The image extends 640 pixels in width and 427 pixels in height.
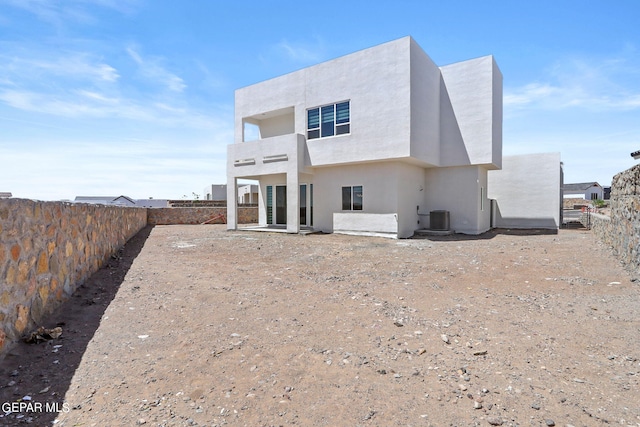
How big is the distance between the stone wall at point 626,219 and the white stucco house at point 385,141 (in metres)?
6.34

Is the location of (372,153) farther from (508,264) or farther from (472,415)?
(472,415)

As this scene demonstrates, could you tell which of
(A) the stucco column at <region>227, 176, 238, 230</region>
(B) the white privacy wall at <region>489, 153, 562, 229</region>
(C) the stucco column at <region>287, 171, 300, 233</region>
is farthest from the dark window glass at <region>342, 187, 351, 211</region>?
(B) the white privacy wall at <region>489, 153, 562, 229</region>

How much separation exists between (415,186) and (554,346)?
1282 centimetres

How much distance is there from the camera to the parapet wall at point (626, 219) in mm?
6754

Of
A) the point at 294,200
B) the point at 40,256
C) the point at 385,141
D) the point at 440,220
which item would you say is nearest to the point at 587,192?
the point at 440,220

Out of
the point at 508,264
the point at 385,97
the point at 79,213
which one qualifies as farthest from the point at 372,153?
the point at 79,213

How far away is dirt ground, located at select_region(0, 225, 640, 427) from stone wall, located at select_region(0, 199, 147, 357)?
30 cm

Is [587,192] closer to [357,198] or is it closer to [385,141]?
[357,198]

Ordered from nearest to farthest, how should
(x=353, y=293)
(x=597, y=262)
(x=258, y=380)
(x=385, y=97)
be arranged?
(x=258, y=380) → (x=353, y=293) → (x=597, y=262) → (x=385, y=97)

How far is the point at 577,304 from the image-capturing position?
525cm

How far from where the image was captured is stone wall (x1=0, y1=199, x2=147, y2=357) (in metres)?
3.52

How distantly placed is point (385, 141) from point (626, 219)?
823 cm

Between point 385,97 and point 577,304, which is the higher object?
point 385,97

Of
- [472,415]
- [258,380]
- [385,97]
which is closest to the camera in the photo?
[472,415]
